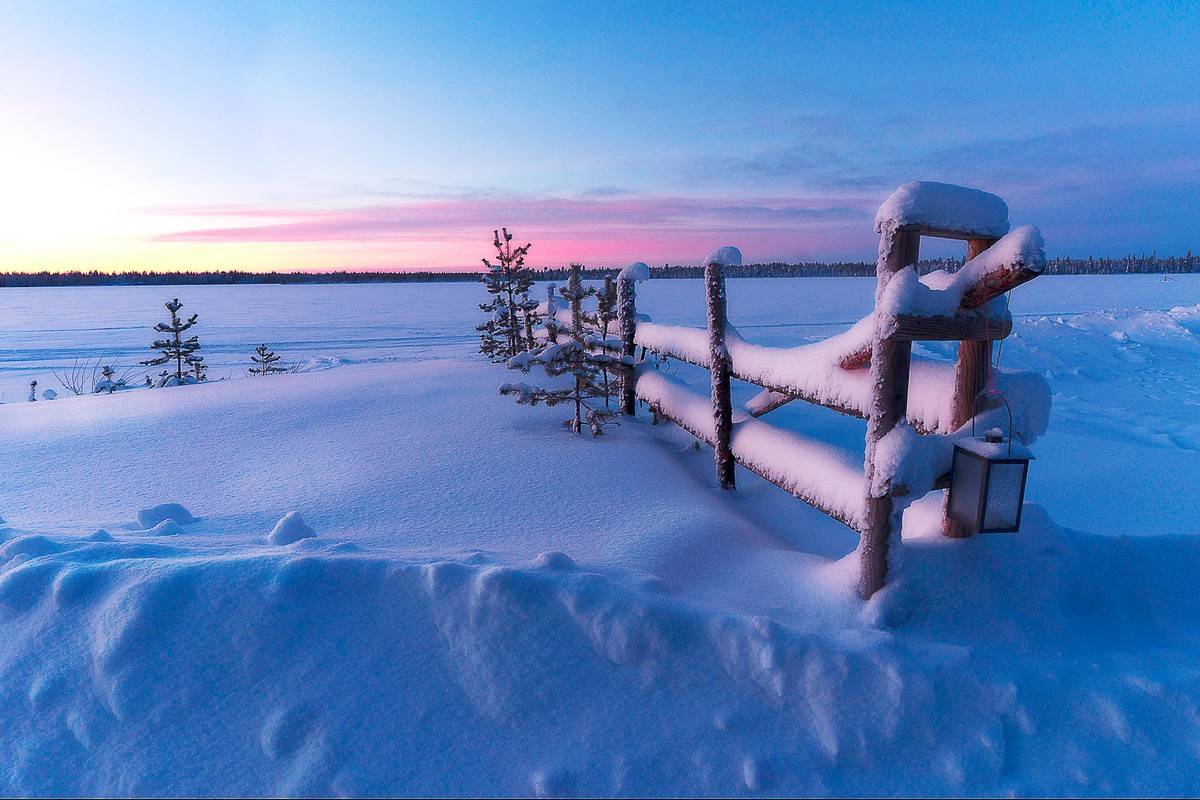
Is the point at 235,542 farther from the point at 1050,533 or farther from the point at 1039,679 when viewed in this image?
the point at 1050,533

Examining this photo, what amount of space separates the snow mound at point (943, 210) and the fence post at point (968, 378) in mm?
117

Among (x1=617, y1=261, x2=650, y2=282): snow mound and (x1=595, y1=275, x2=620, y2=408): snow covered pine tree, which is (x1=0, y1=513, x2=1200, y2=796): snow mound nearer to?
(x1=617, y1=261, x2=650, y2=282): snow mound

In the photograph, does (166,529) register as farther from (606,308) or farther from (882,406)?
(606,308)

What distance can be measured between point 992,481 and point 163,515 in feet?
14.6

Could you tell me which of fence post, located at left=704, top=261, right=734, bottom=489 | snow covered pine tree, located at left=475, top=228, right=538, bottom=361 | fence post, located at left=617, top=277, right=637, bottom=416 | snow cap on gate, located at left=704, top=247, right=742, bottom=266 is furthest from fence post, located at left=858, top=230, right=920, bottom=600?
snow covered pine tree, located at left=475, top=228, right=538, bottom=361

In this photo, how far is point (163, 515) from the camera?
12.2 feet

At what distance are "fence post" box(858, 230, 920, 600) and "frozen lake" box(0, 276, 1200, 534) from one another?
3.11 metres

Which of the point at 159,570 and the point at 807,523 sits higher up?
the point at 159,570

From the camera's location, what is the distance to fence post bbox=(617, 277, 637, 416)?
6.96 metres

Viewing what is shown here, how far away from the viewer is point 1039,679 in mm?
2375

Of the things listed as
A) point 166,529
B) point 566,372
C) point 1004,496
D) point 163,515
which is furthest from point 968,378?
point 163,515

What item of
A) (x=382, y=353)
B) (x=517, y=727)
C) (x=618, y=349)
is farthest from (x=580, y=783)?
(x=382, y=353)

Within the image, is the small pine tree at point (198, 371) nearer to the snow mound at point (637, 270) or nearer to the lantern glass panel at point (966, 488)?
the snow mound at point (637, 270)

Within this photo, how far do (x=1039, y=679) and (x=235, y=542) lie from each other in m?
3.77
